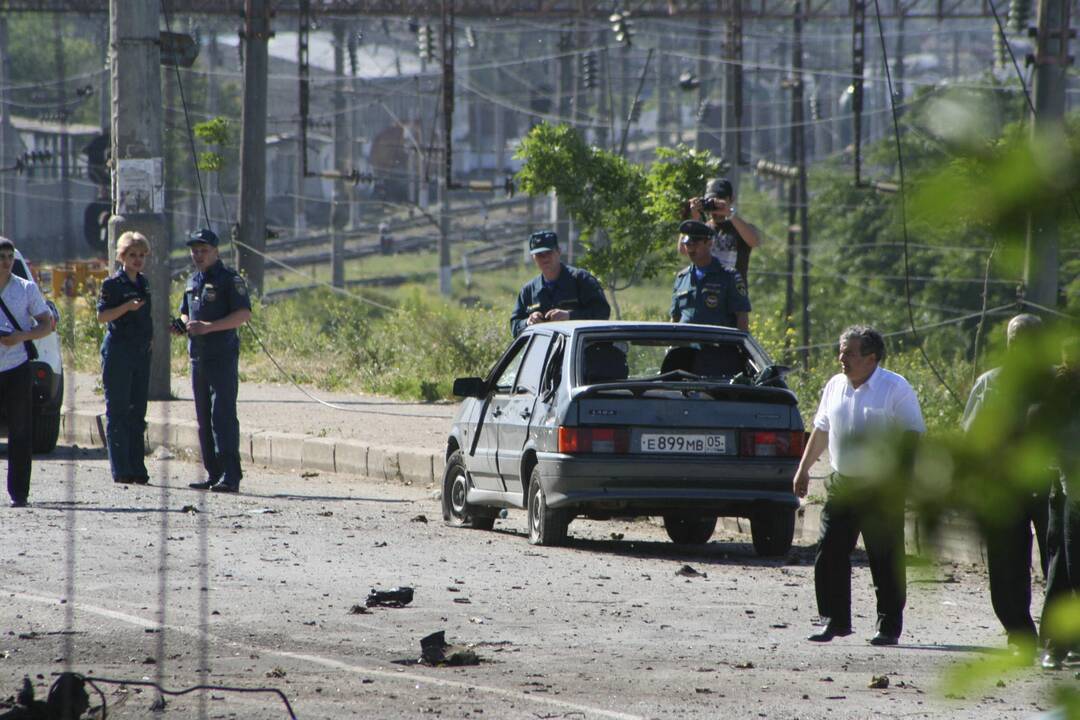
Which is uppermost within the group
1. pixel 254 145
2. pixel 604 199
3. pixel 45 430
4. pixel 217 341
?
pixel 254 145

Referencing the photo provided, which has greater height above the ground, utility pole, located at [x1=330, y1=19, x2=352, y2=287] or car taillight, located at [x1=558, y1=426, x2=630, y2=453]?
utility pole, located at [x1=330, y1=19, x2=352, y2=287]

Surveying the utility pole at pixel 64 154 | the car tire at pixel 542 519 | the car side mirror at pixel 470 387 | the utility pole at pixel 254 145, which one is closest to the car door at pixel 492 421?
the car side mirror at pixel 470 387

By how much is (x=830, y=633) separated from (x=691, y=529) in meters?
3.61

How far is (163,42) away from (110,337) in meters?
5.13

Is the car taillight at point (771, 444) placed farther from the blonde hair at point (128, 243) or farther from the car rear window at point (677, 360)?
the blonde hair at point (128, 243)

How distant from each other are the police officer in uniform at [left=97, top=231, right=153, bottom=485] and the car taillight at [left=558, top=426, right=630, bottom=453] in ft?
12.7

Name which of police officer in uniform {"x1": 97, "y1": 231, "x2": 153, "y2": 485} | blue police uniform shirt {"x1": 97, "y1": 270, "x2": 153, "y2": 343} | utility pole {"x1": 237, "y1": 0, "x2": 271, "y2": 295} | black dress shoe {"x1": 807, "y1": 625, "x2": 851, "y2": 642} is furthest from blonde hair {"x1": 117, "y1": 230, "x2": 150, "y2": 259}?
utility pole {"x1": 237, "y1": 0, "x2": 271, "y2": 295}

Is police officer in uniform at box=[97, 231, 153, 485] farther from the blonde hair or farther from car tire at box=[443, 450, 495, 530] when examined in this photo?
car tire at box=[443, 450, 495, 530]

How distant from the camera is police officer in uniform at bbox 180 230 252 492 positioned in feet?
39.3

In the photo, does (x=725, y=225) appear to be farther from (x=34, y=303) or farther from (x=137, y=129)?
(x=137, y=129)

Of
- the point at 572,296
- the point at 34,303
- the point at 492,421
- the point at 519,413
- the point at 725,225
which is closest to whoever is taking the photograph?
the point at 519,413

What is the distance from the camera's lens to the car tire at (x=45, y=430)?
14555 millimetres

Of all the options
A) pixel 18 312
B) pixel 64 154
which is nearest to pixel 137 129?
pixel 18 312

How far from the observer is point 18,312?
432 inches
